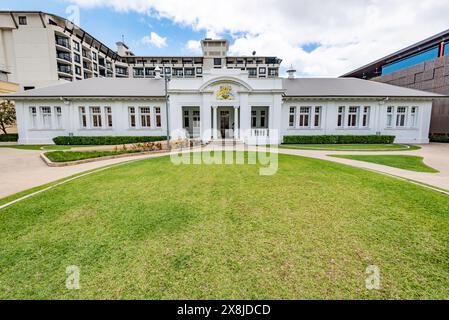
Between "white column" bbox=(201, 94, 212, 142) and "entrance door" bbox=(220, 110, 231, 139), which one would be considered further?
"entrance door" bbox=(220, 110, 231, 139)

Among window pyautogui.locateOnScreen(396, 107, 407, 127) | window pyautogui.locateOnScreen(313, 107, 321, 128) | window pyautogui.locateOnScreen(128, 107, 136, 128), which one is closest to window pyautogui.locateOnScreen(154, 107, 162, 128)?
window pyautogui.locateOnScreen(128, 107, 136, 128)

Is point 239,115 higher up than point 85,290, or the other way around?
point 239,115

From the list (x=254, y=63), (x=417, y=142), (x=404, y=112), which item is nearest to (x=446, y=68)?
(x=404, y=112)

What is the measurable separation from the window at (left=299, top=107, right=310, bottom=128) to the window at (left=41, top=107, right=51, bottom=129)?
27.2 metres

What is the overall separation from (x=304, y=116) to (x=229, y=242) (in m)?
23.2

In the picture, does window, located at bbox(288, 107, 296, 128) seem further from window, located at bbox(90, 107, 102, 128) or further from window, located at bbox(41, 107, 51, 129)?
window, located at bbox(41, 107, 51, 129)

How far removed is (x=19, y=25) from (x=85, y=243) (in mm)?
55693

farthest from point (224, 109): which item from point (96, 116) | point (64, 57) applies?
point (64, 57)

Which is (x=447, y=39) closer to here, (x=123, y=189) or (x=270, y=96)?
(x=270, y=96)

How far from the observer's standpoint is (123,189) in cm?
670

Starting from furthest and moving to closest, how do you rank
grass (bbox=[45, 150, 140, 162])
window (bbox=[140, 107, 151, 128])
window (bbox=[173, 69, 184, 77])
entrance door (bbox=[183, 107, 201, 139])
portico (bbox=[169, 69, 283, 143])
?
window (bbox=[173, 69, 184, 77])
entrance door (bbox=[183, 107, 201, 139])
window (bbox=[140, 107, 151, 128])
portico (bbox=[169, 69, 283, 143])
grass (bbox=[45, 150, 140, 162])

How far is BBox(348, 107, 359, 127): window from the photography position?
24.0 meters

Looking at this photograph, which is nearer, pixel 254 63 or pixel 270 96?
pixel 270 96

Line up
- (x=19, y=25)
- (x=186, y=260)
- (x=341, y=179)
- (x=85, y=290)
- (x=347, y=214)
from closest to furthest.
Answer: (x=85, y=290) < (x=186, y=260) < (x=347, y=214) < (x=341, y=179) < (x=19, y=25)
